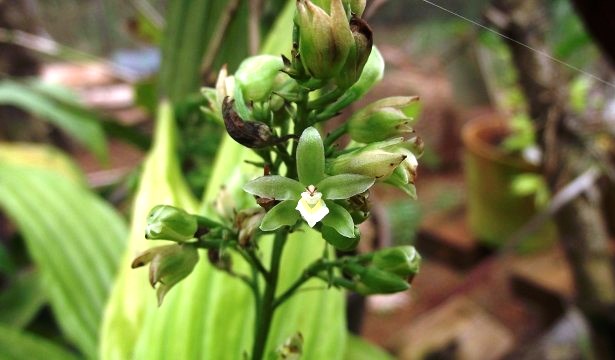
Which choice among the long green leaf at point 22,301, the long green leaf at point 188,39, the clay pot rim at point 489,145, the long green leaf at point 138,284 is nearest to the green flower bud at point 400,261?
the long green leaf at point 138,284

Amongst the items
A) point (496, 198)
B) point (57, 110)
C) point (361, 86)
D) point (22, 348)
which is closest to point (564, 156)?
point (496, 198)

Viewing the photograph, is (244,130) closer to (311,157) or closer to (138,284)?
(311,157)

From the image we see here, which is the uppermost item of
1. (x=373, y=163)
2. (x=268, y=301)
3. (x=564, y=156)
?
(x=373, y=163)

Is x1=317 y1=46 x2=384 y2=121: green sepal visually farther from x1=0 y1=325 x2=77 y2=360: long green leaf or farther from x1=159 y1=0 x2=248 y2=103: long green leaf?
x1=0 y1=325 x2=77 y2=360: long green leaf

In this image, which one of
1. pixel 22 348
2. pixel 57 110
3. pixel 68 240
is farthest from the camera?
pixel 57 110

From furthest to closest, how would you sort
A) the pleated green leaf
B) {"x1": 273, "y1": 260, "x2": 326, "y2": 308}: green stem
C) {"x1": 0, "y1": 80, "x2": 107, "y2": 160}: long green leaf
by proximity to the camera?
{"x1": 0, "y1": 80, "x2": 107, "y2": 160}: long green leaf, the pleated green leaf, {"x1": 273, "y1": 260, "x2": 326, "y2": 308}: green stem

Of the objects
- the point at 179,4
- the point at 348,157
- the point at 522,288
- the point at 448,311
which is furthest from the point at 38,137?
the point at 348,157

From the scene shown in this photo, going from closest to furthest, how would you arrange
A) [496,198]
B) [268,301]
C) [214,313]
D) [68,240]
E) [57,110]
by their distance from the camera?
[268,301], [214,313], [68,240], [57,110], [496,198]

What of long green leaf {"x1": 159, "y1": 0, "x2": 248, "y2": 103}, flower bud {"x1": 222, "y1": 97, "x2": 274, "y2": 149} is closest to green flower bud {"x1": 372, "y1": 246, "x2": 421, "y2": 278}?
flower bud {"x1": 222, "y1": 97, "x2": 274, "y2": 149}

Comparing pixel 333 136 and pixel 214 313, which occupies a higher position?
pixel 333 136
